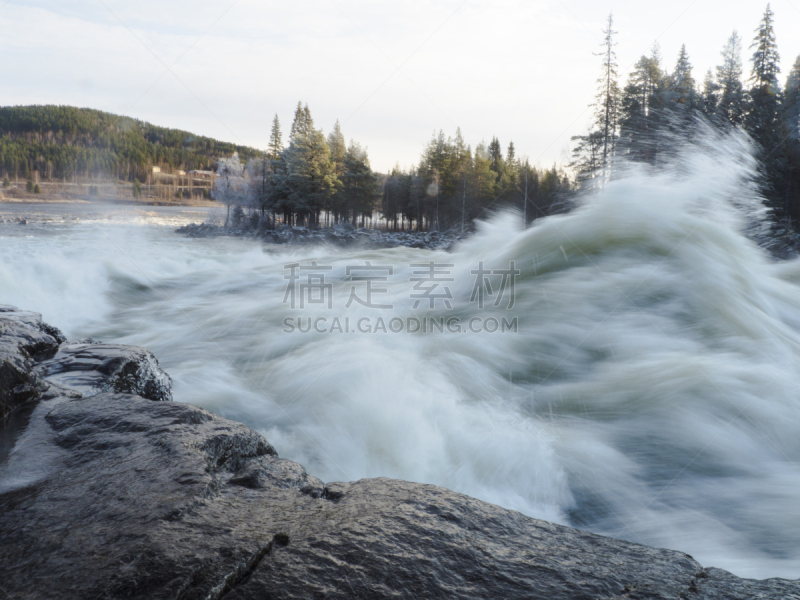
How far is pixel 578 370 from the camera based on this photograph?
4.03m

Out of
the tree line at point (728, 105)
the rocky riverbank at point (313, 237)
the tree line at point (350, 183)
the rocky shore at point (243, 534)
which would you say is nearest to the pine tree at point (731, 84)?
the tree line at point (728, 105)

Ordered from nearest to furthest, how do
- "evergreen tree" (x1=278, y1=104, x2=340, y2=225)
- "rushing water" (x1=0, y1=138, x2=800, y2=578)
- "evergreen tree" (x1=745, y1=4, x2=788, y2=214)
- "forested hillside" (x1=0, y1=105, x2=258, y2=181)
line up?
1. "rushing water" (x1=0, y1=138, x2=800, y2=578)
2. "forested hillside" (x1=0, y1=105, x2=258, y2=181)
3. "evergreen tree" (x1=745, y1=4, x2=788, y2=214)
4. "evergreen tree" (x1=278, y1=104, x2=340, y2=225)

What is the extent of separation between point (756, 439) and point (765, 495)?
57cm

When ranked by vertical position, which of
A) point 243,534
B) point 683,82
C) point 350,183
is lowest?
point 243,534

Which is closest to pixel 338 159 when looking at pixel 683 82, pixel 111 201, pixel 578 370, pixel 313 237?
pixel 313 237

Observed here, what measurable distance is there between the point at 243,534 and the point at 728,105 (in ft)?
118

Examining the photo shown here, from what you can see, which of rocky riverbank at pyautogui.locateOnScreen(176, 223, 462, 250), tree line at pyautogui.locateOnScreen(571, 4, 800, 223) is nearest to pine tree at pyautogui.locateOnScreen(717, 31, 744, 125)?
tree line at pyautogui.locateOnScreen(571, 4, 800, 223)

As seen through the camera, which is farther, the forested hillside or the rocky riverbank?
the rocky riverbank

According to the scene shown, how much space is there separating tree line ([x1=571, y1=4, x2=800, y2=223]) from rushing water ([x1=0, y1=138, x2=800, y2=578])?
A: 58.7 feet

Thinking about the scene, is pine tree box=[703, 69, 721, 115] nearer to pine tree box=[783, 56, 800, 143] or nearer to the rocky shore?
pine tree box=[783, 56, 800, 143]

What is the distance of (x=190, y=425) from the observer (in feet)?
6.06

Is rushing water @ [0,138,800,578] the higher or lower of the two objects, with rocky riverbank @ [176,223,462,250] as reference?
lower

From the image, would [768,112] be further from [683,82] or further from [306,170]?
[306,170]

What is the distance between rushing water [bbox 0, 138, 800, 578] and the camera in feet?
8.32
